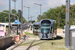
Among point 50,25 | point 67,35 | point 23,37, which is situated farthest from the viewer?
point 23,37

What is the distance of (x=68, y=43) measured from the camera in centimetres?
1388

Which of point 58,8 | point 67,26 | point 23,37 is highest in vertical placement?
point 58,8

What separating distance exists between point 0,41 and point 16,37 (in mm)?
8986

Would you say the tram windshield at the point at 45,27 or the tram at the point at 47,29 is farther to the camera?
the tram windshield at the point at 45,27

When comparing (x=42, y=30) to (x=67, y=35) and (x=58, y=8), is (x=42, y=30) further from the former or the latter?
(x=58, y=8)

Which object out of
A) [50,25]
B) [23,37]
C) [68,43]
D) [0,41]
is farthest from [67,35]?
[23,37]

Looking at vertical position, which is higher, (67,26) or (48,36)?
(67,26)

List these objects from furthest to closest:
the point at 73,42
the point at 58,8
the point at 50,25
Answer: the point at 58,8 < the point at 50,25 < the point at 73,42

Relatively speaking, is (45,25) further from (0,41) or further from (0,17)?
(0,17)

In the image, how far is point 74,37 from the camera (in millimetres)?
11180

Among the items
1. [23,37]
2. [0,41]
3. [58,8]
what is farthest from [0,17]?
[0,41]

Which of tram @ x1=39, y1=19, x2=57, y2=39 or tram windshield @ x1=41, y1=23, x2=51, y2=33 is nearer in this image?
tram @ x1=39, y1=19, x2=57, y2=39

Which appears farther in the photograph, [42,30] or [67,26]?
[42,30]

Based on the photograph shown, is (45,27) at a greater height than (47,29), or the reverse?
(45,27)
